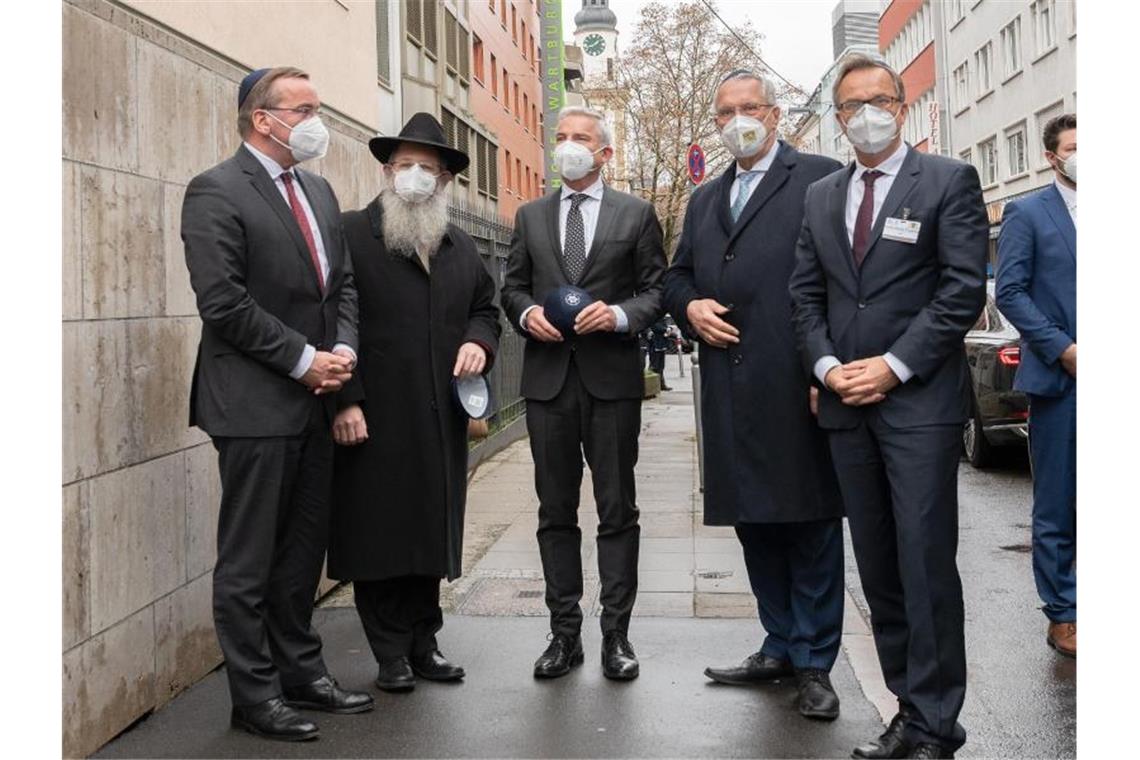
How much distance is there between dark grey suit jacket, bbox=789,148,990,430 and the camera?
4270 mm

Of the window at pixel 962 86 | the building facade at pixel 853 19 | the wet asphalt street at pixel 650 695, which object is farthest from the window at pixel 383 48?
the building facade at pixel 853 19

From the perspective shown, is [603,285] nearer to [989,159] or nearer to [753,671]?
[753,671]

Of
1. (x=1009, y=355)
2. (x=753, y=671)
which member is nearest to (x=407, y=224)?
(x=753, y=671)

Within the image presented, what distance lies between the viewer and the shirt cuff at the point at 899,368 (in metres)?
4.29

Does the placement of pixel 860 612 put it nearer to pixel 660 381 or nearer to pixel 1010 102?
pixel 660 381

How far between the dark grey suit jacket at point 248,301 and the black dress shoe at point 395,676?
3.69 ft

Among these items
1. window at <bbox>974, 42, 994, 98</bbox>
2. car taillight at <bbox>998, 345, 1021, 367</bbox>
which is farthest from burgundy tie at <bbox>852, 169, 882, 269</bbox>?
window at <bbox>974, 42, 994, 98</bbox>

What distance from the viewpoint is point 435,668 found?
5.42 meters

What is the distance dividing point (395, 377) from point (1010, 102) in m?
35.1

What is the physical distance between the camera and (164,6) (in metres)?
5.26

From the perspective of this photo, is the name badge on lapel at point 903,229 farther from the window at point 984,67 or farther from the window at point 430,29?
the window at point 984,67

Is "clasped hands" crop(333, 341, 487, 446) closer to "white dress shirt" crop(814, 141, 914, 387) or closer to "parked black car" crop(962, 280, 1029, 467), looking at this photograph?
"white dress shirt" crop(814, 141, 914, 387)

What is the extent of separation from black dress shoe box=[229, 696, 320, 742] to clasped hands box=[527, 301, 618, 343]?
1.73m

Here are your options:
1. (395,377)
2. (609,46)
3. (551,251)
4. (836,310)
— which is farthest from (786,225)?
(609,46)
